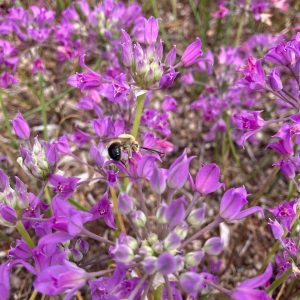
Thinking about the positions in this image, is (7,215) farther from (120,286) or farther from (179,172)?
(179,172)

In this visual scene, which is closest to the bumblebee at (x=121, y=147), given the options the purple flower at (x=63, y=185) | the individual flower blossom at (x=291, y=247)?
the purple flower at (x=63, y=185)

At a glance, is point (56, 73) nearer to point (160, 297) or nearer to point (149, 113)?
point (149, 113)

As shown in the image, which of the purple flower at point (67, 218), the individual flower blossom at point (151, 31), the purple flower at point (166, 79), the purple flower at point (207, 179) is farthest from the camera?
the individual flower blossom at point (151, 31)

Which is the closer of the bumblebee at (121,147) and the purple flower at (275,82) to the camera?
the bumblebee at (121,147)

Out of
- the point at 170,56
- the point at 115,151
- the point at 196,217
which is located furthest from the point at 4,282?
the point at 170,56

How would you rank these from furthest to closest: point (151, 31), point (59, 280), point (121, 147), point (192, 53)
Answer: point (192, 53) < point (151, 31) < point (121, 147) < point (59, 280)

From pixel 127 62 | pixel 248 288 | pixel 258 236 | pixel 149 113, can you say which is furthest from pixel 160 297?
pixel 258 236

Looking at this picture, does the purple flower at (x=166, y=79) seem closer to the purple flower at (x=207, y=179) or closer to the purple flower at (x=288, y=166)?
the purple flower at (x=207, y=179)
